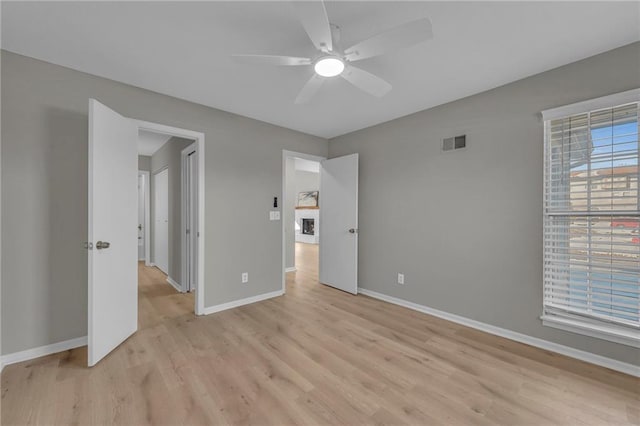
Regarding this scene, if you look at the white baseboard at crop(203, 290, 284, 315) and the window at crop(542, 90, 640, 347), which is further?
the white baseboard at crop(203, 290, 284, 315)

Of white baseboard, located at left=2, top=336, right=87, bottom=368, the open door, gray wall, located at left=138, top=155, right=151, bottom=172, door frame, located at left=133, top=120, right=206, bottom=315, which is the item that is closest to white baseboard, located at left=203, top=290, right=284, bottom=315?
door frame, located at left=133, top=120, right=206, bottom=315

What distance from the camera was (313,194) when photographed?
955 centimetres

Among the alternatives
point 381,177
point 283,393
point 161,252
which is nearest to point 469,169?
point 381,177

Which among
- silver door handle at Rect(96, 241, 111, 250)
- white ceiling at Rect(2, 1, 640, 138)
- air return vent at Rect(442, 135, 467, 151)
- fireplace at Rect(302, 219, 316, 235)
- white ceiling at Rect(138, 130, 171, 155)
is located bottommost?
fireplace at Rect(302, 219, 316, 235)

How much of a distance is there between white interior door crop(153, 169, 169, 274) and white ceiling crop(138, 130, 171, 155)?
478mm

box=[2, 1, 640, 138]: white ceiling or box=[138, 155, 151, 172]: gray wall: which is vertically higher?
box=[2, 1, 640, 138]: white ceiling

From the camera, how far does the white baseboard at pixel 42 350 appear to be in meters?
2.01

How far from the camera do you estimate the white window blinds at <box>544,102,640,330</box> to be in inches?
76.3

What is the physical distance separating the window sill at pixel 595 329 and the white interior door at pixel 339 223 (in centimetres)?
215

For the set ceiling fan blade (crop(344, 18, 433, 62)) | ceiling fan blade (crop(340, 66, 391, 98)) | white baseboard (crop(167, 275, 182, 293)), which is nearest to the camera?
ceiling fan blade (crop(344, 18, 433, 62))

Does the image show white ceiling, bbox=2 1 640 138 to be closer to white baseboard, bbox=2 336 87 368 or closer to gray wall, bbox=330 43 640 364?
gray wall, bbox=330 43 640 364

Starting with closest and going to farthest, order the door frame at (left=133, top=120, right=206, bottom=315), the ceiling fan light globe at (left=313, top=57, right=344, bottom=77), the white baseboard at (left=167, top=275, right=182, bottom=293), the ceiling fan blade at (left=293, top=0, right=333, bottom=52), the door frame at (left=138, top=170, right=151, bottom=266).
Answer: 1. the ceiling fan blade at (left=293, top=0, right=333, bottom=52)
2. the ceiling fan light globe at (left=313, top=57, right=344, bottom=77)
3. the door frame at (left=133, top=120, right=206, bottom=315)
4. the white baseboard at (left=167, top=275, right=182, bottom=293)
5. the door frame at (left=138, top=170, right=151, bottom=266)

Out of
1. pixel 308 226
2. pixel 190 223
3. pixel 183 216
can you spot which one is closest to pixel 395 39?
pixel 190 223

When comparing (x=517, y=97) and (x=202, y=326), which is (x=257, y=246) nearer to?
(x=202, y=326)
